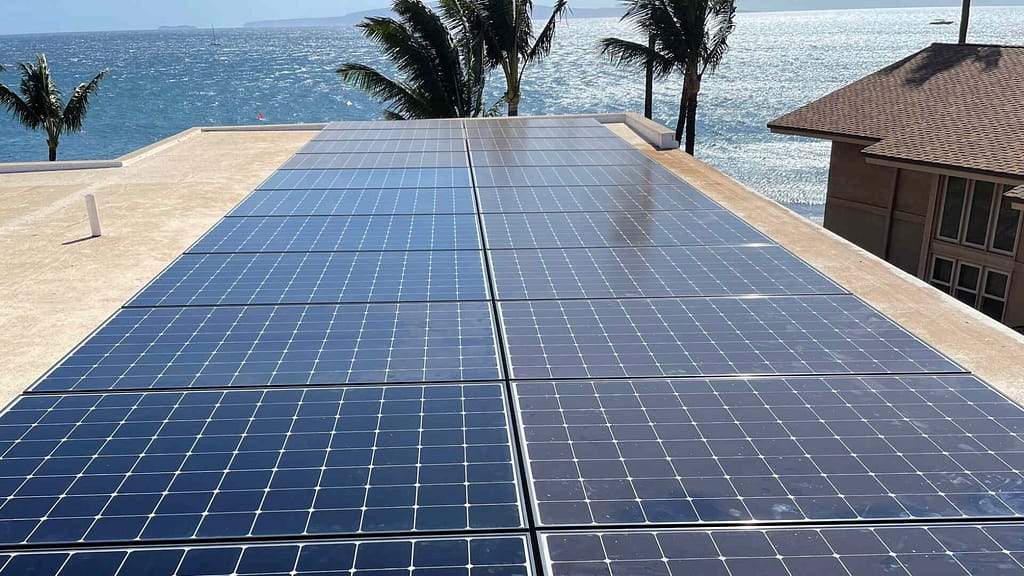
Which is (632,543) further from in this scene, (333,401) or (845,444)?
(333,401)

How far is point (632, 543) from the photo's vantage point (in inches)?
183

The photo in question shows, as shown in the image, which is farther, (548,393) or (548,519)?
(548,393)

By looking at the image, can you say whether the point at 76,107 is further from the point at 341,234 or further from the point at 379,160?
the point at 341,234

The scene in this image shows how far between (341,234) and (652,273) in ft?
14.3

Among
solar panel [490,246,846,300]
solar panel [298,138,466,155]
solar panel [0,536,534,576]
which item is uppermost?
solar panel [298,138,466,155]

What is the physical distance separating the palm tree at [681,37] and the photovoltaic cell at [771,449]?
28105 millimetres

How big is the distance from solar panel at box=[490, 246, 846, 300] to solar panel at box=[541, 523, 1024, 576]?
4.32m

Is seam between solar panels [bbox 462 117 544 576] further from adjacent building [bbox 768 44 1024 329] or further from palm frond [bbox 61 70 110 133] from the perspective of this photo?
palm frond [bbox 61 70 110 133]

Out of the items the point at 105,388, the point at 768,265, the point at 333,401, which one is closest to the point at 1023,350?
the point at 768,265

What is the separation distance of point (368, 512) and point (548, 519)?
3.48 ft

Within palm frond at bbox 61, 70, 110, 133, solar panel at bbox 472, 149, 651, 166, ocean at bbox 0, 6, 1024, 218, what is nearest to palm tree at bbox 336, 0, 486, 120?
palm frond at bbox 61, 70, 110, 133

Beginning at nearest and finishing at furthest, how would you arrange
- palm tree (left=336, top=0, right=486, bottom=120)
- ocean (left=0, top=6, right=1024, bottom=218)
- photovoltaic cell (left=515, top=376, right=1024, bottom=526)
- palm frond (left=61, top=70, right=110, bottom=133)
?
photovoltaic cell (left=515, top=376, right=1024, bottom=526) < palm tree (left=336, top=0, right=486, bottom=120) < palm frond (left=61, top=70, right=110, bottom=133) < ocean (left=0, top=6, right=1024, bottom=218)

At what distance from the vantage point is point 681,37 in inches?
1318

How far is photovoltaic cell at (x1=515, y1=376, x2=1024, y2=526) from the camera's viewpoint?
16.4 ft
